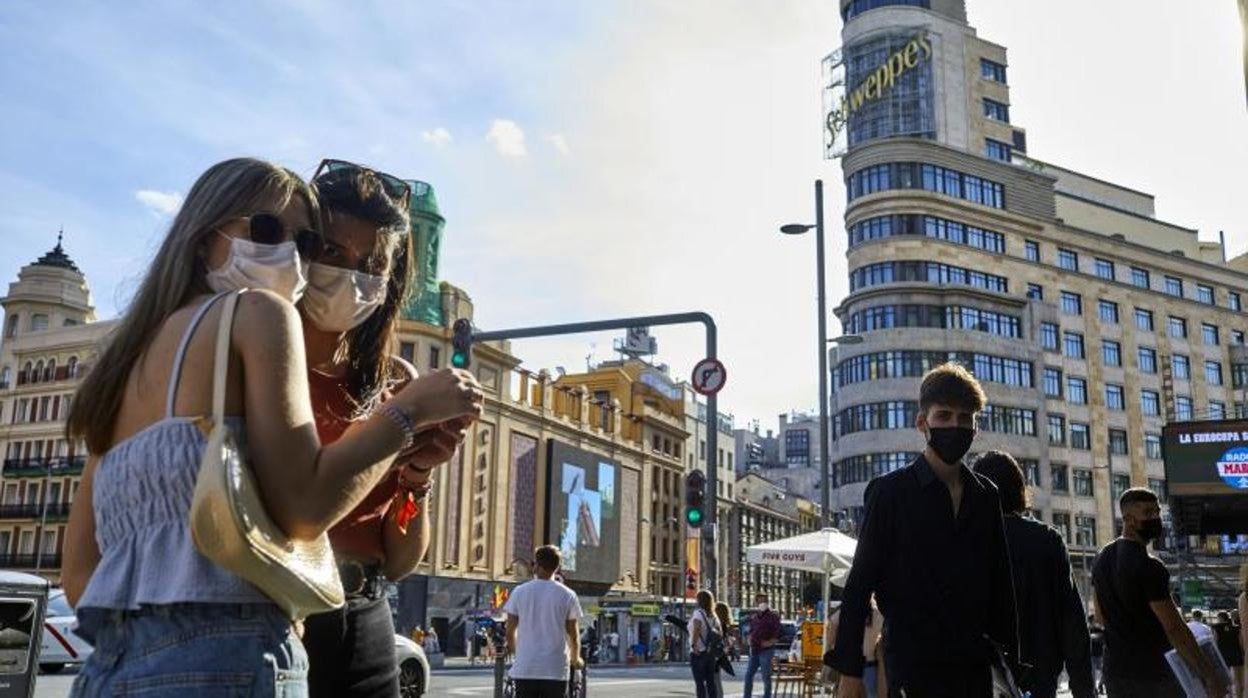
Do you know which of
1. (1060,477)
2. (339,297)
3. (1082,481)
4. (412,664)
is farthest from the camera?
(1082,481)

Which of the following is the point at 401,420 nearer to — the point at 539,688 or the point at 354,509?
the point at 354,509

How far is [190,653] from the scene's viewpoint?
1653 mm

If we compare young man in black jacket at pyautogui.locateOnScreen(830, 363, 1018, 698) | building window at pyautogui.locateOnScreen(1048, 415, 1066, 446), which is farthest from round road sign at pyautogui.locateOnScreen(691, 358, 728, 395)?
building window at pyautogui.locateOnScreen(1048, 415, 1066, 446)

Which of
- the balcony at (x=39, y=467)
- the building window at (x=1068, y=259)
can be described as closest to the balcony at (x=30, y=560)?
the balcony at (x=39, y=467)

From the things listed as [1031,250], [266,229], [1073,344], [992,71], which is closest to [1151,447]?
[1073,344]

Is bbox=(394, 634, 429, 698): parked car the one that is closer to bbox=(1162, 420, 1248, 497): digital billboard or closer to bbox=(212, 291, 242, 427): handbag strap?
bbox=(212, 291, 242, 427): handbag strap

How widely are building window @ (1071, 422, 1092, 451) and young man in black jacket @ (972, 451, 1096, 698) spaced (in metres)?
69.5

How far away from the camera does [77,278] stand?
7544 cm

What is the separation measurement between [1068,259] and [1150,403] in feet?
38.0

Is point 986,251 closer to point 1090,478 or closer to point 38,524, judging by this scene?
point 1090,478

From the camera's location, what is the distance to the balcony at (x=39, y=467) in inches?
2495

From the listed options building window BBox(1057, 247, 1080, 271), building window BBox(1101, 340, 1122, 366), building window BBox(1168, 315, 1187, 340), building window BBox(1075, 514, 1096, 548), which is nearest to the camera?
building window BBox(1075, 514, 1096, 548)

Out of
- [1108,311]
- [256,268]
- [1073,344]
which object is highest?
[1108,311]

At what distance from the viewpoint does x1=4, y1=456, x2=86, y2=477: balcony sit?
63375 millimetres
